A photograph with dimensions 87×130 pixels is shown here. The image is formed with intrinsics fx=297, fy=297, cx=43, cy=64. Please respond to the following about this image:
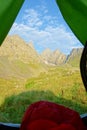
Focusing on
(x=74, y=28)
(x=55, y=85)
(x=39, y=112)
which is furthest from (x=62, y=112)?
(x=55, y=85)

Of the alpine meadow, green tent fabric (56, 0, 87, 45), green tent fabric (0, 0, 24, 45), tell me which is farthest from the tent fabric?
green tent fabric (56, 0, 87, 45)

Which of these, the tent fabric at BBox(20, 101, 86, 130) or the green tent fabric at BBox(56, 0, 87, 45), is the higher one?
the tent fabric at BBox(20, 101, 86, 130)

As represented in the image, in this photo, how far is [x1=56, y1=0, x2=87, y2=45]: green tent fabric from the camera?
152 cm

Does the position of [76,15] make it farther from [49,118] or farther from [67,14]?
[49,118]

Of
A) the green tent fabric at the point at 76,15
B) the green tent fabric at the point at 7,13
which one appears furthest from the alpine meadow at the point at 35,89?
the green tent fabric at the point at 7,13

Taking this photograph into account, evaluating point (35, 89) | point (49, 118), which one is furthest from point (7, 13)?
point (35, 89)

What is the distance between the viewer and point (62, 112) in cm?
87

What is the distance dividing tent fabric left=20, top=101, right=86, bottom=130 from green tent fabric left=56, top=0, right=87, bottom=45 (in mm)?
740

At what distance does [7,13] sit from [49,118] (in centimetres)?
74

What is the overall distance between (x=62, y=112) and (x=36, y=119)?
0.34 feet

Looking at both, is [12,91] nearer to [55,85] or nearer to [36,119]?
[55,85]

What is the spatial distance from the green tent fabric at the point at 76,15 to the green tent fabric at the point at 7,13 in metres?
0.24

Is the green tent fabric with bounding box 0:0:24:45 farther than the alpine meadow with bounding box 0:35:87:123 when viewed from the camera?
No

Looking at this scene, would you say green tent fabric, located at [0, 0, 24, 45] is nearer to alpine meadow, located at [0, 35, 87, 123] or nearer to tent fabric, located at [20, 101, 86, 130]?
alpine meadow, located at [0, 35, 87, 123]
